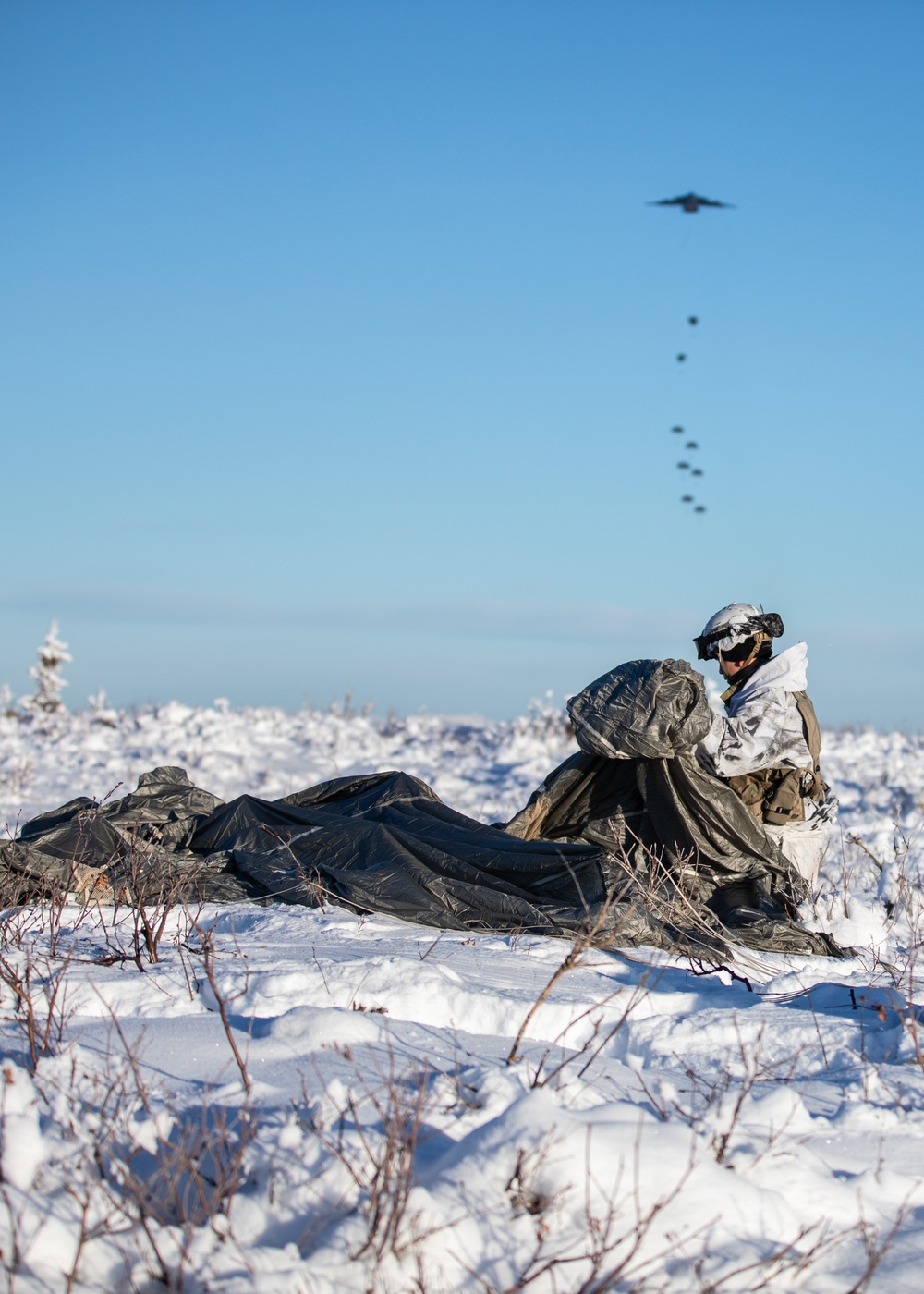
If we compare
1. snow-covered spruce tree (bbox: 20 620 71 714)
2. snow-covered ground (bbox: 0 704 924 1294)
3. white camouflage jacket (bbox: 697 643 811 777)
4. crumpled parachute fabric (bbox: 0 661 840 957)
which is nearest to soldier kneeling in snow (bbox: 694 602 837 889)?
white camouflage jacket (bbox: 697 643 811 777)

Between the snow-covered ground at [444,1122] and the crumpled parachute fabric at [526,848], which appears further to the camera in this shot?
the crumpled parachute fabric at [526,848]

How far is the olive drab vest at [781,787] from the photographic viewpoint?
232 inches

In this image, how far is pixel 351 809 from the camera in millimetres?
6445

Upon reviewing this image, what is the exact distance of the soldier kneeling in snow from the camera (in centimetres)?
A: 568

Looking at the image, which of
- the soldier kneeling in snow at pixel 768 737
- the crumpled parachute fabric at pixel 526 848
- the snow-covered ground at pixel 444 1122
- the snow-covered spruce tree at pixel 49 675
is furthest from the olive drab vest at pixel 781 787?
the snow-covered spruce tree at pixel 49 675

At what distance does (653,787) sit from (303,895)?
176cm

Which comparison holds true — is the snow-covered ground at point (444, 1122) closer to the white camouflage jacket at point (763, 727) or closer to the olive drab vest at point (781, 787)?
the white camouflage jacket at point (763, 727)

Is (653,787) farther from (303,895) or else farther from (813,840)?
(303,895)

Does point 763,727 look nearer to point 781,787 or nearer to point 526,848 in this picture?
point 781,787

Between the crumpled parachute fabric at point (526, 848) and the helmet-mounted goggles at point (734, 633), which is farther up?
the helmet-mounted goggles at point (734, 633)

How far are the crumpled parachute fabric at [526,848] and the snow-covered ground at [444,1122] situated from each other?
0.35 m

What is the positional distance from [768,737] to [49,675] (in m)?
21.1

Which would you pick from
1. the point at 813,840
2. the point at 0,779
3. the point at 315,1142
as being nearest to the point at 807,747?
the point at 813,840

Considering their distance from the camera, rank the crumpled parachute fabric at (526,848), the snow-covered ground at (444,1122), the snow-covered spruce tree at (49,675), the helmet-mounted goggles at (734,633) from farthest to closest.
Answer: the snow-covered spruce tree at (49,675) < the helmet-mounted goggles at (734,633) < the crumpled parachute fabric at (526,848) < the snow-covered ground at (444,1122)
